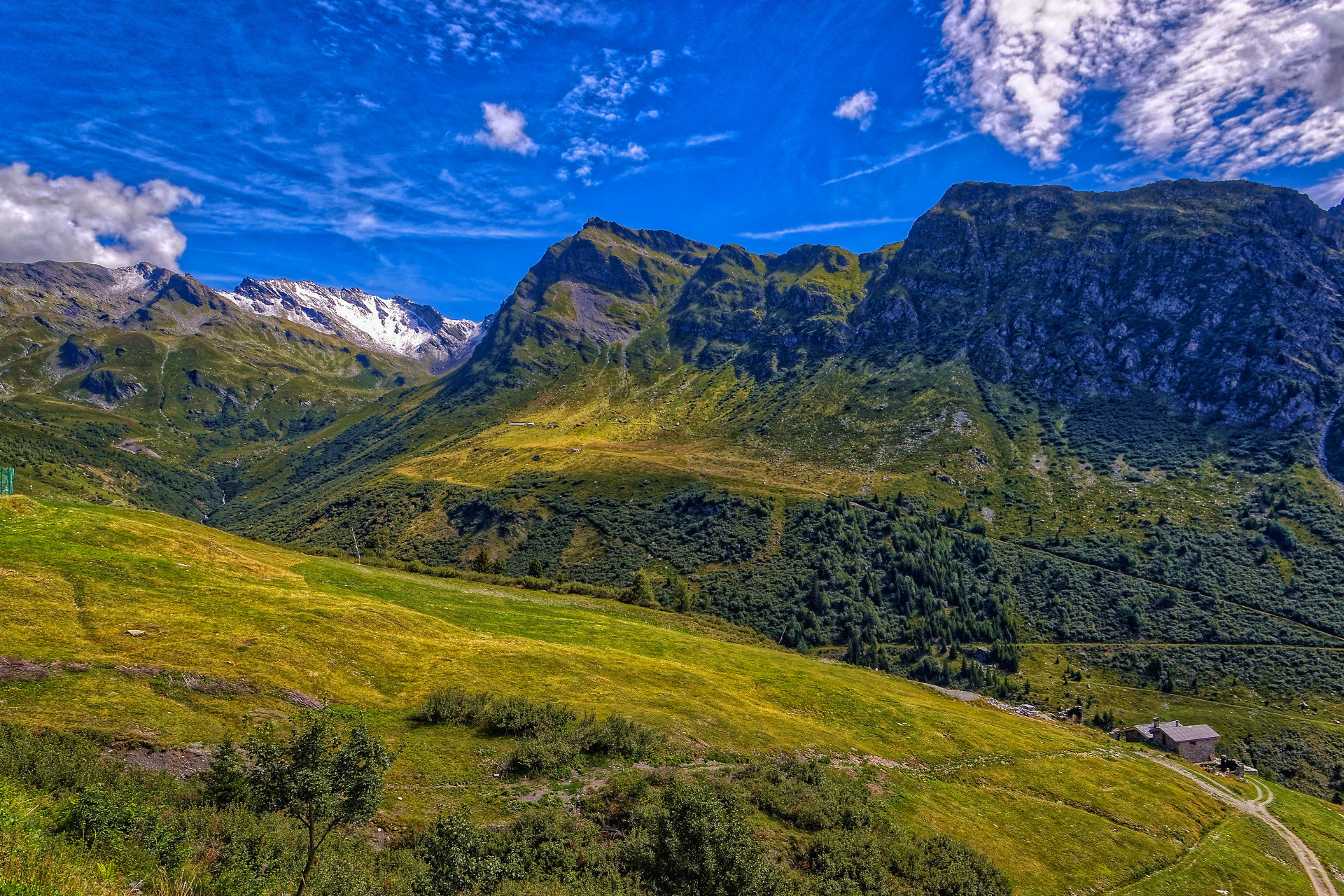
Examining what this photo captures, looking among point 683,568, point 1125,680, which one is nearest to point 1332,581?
point 1125,680

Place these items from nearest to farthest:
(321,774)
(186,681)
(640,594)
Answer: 1. (321,774)
2. (186,681)
3. (640,594)

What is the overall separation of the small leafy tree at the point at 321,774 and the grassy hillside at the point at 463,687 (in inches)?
302

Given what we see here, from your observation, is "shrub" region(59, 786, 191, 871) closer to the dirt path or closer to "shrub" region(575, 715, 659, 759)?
"shrub" region(575, 715, 659, 759)

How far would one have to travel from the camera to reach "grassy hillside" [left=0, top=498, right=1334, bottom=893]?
26500 millimetres

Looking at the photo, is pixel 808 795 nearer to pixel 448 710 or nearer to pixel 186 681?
pixel 448 710

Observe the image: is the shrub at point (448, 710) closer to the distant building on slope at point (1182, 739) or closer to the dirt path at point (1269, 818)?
the dirt path at point (1269, 818)

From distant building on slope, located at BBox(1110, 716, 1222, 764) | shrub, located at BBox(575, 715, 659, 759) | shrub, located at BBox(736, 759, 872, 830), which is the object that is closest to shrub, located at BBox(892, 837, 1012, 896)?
shrub, located at BBox(736, 759, 872, 830)

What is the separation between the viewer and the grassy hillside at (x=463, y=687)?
26.5 meters

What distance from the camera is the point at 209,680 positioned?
28.2 metres

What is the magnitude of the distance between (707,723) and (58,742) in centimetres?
3192

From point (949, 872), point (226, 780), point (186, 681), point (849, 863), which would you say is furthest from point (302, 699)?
point (949, 872)

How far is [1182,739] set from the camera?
97.8 metres

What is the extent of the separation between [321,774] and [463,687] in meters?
21.9

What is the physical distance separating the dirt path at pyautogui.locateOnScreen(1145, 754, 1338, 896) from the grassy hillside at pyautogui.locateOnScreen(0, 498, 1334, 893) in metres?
4.87
